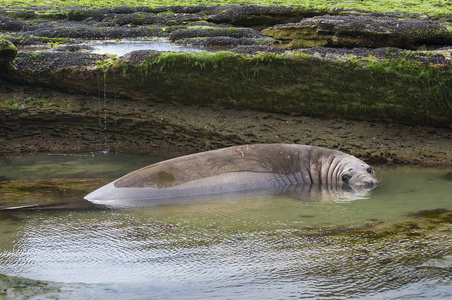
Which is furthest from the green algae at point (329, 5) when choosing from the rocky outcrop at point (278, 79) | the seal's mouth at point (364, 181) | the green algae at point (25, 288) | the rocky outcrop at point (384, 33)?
the green algae at point (25, 288)

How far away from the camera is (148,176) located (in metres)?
6.86

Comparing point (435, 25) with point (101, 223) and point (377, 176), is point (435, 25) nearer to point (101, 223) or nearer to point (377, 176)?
point (377, 176)

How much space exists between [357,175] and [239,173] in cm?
153

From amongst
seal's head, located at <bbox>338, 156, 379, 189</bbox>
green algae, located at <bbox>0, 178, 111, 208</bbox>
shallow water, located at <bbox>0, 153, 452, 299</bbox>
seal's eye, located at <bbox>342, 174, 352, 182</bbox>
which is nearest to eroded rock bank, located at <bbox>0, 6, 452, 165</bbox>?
seal's head, located at <bbox>338, 156, 379, 189</bbox>

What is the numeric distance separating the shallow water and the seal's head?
0.61ft

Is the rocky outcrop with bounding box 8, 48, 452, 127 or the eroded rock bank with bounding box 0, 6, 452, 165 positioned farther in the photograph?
the eroded rock bank with bounding box 0, 6, 452, 165

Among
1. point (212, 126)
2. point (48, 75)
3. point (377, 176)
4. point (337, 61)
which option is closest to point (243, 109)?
point (212, 126)

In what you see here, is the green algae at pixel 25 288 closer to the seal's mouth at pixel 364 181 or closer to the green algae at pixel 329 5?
the seal's mouth at pixel 364 181

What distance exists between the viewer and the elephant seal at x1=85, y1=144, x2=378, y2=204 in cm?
677

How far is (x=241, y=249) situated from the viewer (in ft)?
15.0

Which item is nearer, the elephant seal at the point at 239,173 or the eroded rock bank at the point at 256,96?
the elephant seal at the point at 239,173

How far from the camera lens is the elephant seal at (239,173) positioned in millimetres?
6770

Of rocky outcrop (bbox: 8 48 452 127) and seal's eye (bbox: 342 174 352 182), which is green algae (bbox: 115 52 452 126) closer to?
rocky outcrop (bbox: 8 48 452 127)

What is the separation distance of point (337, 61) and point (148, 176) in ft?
11.2
